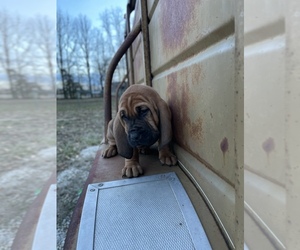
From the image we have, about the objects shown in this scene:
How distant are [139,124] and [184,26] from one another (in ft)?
1.99

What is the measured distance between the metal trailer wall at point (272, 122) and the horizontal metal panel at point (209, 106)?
0.76 ft

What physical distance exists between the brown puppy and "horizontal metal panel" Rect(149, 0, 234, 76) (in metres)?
0.34

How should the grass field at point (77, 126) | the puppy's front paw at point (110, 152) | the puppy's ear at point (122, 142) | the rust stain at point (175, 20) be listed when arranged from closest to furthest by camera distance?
the rust stain at point (175, 20)
the puppy's ear at point (122, 142)
the puppy's front paw at point (110, 152)
the grass field at point (77, 126)

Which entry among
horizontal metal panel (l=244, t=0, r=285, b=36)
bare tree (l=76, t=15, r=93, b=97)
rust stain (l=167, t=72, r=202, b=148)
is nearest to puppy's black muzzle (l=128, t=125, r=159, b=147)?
rust stain (l=167, t=72, r=202, b=148)

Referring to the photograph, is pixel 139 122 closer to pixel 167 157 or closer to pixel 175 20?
pixel 167 157

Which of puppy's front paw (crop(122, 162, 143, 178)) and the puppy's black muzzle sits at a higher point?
the puppy's black muzzle

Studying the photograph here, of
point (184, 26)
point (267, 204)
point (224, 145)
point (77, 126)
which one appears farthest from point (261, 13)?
point (77, 126)

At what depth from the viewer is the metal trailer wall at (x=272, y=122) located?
421mm

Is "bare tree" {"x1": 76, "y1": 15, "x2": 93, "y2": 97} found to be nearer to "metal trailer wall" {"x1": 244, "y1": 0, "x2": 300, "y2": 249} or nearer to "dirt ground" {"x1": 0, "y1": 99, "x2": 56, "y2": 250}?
"dirt ground" {"x1": 0, "y1": 99, "x2": 56, "y2": 250}

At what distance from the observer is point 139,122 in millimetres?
1446

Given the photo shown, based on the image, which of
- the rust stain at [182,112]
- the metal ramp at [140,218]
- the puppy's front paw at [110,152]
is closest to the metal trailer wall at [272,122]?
the metal ramp at [140,218]

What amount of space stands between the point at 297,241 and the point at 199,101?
79 centimetres

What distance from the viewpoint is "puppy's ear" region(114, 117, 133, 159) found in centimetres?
155

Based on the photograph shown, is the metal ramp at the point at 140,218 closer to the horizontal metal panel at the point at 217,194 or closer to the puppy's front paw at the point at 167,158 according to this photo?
the horizontal metal panel at the point at 217,194
